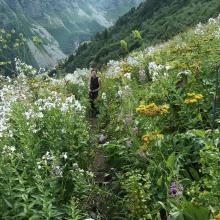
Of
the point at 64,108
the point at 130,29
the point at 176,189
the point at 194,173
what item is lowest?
the point at 176,189

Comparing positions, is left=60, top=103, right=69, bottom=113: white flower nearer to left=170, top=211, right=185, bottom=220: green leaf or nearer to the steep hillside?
the steep hillside

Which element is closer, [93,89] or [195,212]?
[195,212]

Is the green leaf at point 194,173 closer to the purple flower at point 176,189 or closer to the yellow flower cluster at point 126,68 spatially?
the purple flower at point 176,189

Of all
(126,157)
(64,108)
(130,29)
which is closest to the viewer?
(126,157)

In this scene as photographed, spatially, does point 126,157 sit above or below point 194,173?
above

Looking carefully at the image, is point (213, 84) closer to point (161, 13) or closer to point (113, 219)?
point (113, 219)

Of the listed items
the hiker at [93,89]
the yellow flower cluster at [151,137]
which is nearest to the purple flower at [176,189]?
the yellow flower cluster at [151,137]

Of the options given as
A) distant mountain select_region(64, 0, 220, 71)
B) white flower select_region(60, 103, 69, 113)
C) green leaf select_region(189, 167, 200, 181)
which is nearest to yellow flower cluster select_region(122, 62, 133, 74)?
white flower select_region(60, 103, 69, 113)

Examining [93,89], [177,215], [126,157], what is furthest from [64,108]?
[93,89]

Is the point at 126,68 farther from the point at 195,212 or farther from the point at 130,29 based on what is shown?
the point at 130,29

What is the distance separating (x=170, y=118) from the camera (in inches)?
303

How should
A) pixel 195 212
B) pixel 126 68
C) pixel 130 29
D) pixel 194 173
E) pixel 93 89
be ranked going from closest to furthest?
pixel 195 212
pixel 194 173
pixel 126 68
pixel 93 89
pixel 130 29

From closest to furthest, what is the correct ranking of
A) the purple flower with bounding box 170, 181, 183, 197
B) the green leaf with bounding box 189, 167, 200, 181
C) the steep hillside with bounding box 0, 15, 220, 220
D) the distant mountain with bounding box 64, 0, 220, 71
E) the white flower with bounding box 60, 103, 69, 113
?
the purple flower with bounding box 170, 181, 183, 197 < the steep hillside with bounding box 0, 15, 220, 220 < the green leaf with bounding box 189, 167, 200, 181 < the white flower with bounding box 60, 103, 69, 113 < the distant mountain with bounding box 64, 0, 220, 71

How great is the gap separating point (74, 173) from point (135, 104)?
2982mm
